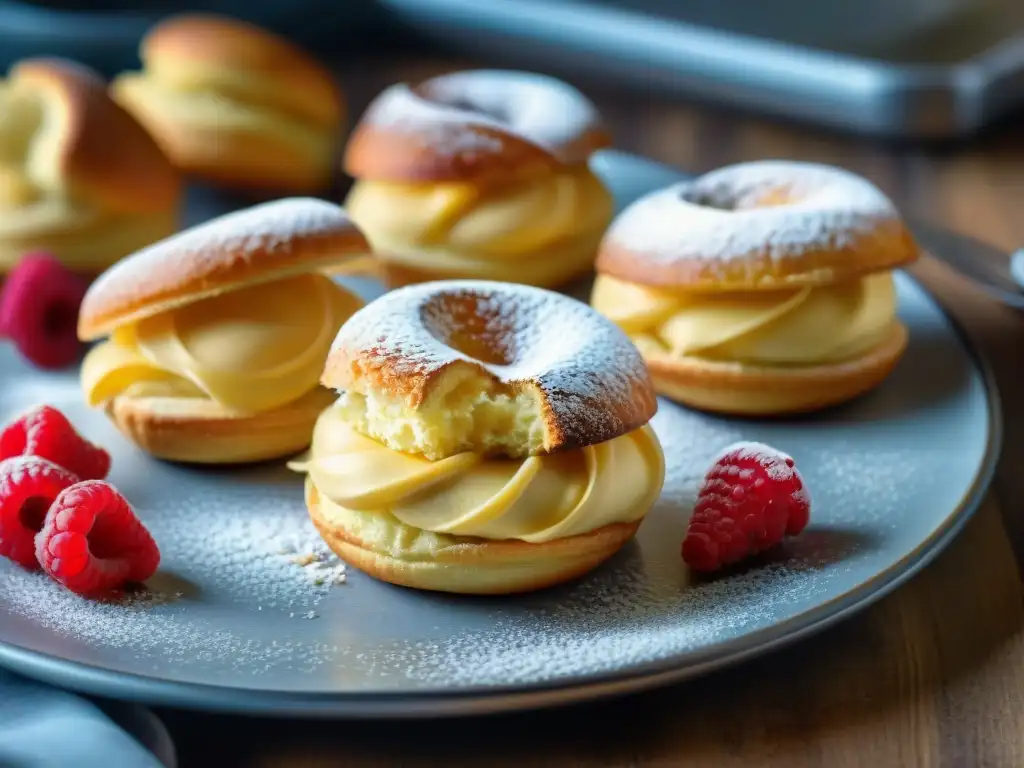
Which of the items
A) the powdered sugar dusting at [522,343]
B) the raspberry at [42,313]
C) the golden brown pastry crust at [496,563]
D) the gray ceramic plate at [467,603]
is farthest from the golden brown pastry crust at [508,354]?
the raspberry at [42,313]

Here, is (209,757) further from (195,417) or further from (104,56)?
(104,56)

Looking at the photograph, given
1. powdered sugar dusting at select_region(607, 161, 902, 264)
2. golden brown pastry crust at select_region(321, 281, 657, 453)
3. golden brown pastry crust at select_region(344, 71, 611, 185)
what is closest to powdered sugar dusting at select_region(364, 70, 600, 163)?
golden brown pastry crust at select_region(344, 71, 611, 185)

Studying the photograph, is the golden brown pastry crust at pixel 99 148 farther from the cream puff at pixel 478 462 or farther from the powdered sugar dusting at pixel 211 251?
the cream puff at pixel 478 462

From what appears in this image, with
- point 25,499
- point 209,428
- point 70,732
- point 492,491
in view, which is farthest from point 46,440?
point 492,491

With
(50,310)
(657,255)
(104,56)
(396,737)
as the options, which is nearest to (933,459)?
(657,255)

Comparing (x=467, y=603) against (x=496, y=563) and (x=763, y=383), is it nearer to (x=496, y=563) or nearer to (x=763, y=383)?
(x=496, y=563)

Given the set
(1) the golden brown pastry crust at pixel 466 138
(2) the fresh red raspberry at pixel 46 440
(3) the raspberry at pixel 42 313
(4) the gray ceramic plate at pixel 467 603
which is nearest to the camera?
(4) the gray ceramic plate at pixel 467 603

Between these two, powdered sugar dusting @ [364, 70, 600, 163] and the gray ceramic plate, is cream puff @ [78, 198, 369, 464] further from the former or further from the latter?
powdered sugar dusting @ [364, 70, 600, 163]
